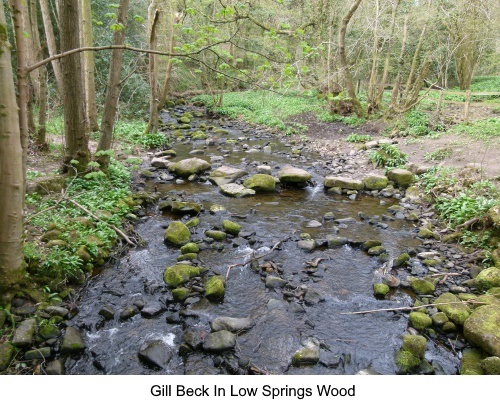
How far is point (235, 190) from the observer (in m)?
8.82

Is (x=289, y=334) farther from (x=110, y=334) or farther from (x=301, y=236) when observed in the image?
(x=301, y=236)

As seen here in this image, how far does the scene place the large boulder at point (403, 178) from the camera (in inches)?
366

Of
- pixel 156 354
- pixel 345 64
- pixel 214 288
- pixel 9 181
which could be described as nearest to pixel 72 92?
pixel 9 181

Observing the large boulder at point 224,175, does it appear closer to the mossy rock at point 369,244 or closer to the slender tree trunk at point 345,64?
the mossy rock at point 369,244

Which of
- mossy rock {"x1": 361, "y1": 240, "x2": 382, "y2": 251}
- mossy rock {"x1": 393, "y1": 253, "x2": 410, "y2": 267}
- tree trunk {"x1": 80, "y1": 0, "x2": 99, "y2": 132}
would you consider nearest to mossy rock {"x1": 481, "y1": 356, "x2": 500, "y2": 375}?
mossy rock {"x1": 393, "y1": 253, "x2": 410, "y2": 267}

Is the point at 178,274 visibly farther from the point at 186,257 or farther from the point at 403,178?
the point at 403,178

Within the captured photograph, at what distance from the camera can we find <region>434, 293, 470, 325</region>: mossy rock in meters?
4.41

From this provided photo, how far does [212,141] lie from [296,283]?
32.0 ft

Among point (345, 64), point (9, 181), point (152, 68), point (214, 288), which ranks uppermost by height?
point (345, 64)

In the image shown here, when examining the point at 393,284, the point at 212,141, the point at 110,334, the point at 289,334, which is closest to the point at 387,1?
the point at 212,141

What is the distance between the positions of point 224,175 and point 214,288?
17.2 feet

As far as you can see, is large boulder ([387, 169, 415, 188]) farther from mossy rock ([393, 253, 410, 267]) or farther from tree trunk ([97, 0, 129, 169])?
tree trunk ([97, 0, 129, 169])
